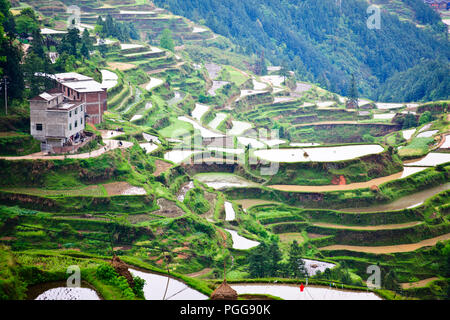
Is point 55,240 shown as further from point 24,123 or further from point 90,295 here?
point 90,295

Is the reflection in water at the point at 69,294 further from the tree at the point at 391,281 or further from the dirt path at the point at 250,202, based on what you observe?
the dirt path at the point at 250,202

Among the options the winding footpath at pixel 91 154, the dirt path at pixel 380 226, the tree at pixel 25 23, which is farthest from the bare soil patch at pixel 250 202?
the tree at pixel 25 23

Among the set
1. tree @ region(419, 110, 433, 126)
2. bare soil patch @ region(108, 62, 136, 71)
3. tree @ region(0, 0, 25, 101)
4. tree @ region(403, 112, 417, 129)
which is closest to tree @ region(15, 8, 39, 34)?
bare soil patch @ region(108, 62, 136, 71)

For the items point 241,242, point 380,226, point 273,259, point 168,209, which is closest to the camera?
point 273,259

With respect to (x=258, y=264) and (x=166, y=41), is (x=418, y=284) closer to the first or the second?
(x=258, y=264)

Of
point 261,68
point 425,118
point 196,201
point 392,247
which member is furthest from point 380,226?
point 261,68

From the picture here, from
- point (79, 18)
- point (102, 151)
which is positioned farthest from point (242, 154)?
point (79, 18)

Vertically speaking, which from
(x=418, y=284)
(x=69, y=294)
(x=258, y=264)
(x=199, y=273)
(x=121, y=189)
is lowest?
(x=418, y=284)

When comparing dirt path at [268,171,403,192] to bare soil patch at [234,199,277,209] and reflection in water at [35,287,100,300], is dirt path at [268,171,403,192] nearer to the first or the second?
bare soil patch at [234,199,277,209]
